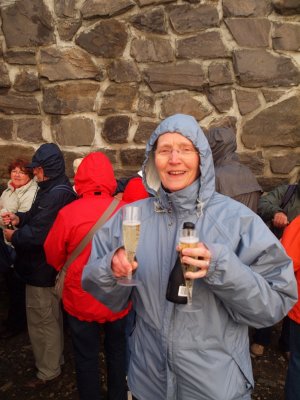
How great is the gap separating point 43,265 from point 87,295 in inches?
27.9

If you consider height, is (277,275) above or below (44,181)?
below

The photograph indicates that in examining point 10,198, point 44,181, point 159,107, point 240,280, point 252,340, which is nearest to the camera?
point 240,280

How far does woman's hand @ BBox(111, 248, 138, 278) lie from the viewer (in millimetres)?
1430

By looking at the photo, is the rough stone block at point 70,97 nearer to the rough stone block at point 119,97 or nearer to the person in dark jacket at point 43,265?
the rough stone block at point 119,97

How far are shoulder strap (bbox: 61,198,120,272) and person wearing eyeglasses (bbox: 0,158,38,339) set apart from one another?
1.32 meters

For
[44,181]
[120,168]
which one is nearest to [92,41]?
[120,168]

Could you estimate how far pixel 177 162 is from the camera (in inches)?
62.6

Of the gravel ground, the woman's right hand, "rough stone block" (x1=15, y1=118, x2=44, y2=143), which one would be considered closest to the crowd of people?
the gravel ground

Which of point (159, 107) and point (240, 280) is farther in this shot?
point (159, 107)

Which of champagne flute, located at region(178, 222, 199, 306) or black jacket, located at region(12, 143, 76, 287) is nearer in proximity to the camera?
champagne flute, located at region(178, 222, 199, 306)

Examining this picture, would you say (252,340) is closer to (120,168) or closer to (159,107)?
(120,168)

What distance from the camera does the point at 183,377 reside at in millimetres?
1542

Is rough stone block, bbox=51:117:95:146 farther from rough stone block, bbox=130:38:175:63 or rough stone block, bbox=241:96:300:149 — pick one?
rough stone block, bbox=241:96:300:149

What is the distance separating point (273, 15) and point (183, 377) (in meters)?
3.57
